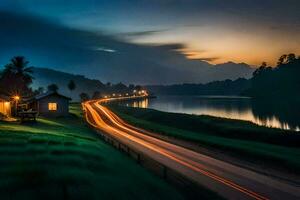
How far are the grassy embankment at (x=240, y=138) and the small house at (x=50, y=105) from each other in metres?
17.9

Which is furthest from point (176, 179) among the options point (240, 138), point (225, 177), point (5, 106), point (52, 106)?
point (52, 106)

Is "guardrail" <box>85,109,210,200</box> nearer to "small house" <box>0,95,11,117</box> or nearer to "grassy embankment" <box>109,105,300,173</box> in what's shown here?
"grassy embankment" <box>109,105,300,173</box>

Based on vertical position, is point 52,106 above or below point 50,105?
below

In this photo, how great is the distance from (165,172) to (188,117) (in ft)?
216

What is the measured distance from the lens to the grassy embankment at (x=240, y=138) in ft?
114

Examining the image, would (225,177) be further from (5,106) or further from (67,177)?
(5,106)

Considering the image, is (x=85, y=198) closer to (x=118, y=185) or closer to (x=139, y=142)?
(x=118, y=185)

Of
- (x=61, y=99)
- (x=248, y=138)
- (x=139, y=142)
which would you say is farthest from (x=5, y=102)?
(x=248, y=138)

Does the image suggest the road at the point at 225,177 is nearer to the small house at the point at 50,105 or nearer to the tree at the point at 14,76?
the small house at the point at 50,105

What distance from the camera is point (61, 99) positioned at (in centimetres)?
8106

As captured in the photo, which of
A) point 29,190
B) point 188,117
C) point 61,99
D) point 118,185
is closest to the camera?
point 29,190

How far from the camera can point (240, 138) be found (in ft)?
208

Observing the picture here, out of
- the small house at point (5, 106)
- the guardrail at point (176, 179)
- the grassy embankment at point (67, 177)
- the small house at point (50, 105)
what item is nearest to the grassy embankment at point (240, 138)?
the guardrail at point (176, 179)

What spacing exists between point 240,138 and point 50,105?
4366cm
